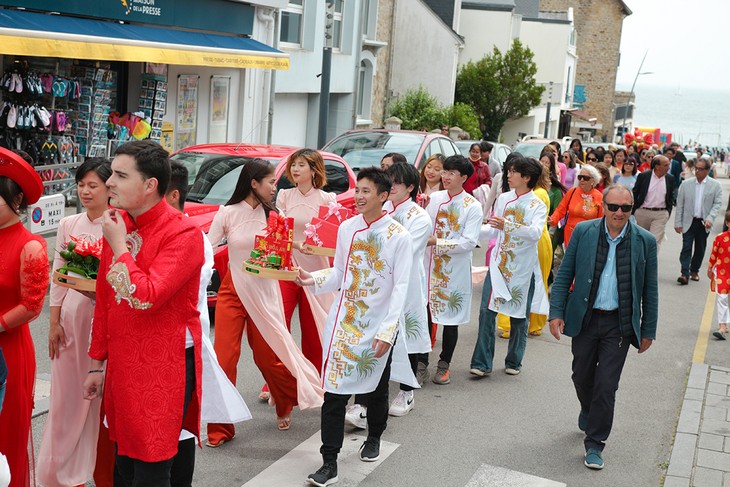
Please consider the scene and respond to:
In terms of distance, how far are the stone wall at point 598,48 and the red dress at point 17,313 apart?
6798cm

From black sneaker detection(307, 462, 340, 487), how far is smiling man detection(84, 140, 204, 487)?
1.66 meters

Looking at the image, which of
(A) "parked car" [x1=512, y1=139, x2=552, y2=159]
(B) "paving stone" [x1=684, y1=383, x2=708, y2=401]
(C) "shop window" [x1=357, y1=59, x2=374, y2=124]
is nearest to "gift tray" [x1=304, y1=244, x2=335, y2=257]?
(B) "paving stone" [x1=684, y1=383, x2=708, y2=401]

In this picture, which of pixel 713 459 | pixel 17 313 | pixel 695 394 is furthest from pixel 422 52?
pixel 17 313

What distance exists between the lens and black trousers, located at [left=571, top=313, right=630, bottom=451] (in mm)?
6504

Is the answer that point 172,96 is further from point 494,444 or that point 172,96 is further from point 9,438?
point 9,438

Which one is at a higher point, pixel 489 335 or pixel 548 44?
pixel 548 44

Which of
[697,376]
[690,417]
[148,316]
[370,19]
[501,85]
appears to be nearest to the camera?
[148,316]

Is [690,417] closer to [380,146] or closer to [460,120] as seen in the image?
[380,146]

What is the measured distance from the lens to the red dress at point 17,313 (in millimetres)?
4512

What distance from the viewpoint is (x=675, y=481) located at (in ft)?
20.9

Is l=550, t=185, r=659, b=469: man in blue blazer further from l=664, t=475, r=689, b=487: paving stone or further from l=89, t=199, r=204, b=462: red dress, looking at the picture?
l=89, t=199, r=204, b=462: red dress

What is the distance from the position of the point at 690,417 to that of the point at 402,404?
2405mm

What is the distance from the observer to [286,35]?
78.2 ft

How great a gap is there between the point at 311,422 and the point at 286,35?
18053 mm
